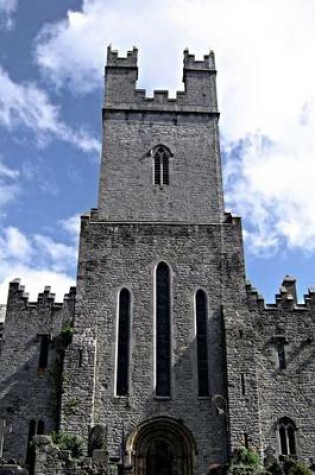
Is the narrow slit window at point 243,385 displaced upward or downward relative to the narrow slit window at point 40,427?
upward

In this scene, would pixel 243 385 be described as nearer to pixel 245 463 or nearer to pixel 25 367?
pixel 245 463

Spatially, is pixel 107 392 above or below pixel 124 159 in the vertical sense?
below

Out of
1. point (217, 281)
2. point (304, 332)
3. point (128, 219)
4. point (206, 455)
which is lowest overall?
point (206, 455)

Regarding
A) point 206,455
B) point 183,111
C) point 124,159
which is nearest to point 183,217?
point 124,159

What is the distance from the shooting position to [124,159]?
27594 millimetres

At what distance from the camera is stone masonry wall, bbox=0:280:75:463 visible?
22.9 meters

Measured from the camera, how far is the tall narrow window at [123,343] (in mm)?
22250

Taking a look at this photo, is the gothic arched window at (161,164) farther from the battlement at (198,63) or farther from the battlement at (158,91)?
the battlement at (198,63)

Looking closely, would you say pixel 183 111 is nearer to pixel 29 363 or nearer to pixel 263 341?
pixel 263 341

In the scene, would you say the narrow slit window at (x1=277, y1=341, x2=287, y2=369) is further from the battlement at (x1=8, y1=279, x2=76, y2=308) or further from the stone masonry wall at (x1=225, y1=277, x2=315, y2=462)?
the battlement at (x1=8, y1=279, x2=76, y2=308)

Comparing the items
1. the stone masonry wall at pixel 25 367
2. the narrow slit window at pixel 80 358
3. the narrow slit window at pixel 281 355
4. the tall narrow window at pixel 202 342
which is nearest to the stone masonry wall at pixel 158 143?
the tall narrow window at pixel 202 342

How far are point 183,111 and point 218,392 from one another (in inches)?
555

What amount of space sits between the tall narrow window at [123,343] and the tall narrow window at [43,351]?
3542mm

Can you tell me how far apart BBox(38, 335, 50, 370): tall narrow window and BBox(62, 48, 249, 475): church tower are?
8.24ft
